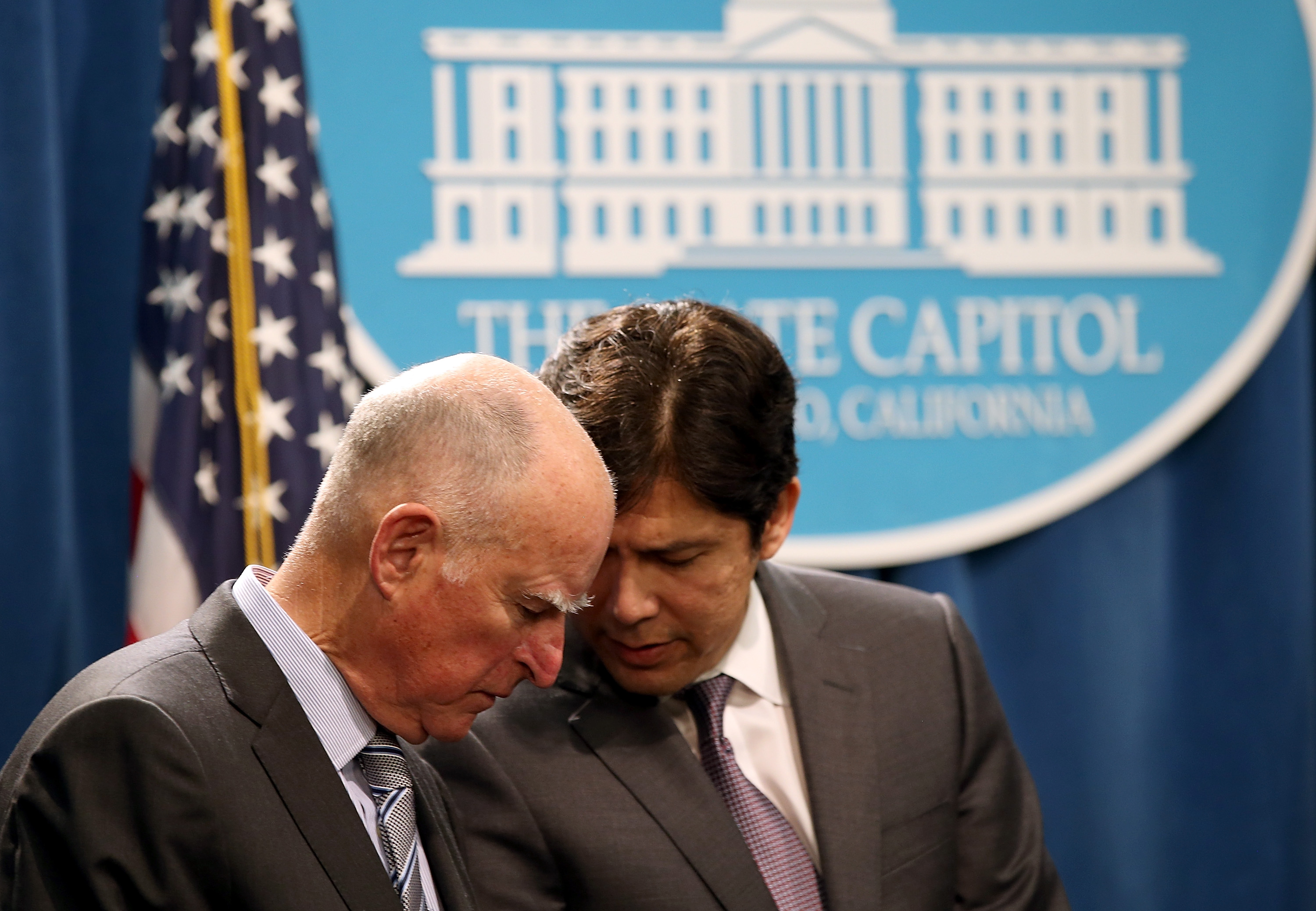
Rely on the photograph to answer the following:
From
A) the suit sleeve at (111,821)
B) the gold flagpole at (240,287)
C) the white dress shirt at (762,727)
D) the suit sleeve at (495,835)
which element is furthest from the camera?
Result: the gold flagpole at (240,287)

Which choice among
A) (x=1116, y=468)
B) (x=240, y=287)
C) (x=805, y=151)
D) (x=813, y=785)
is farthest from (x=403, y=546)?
(x=1116, y=468)

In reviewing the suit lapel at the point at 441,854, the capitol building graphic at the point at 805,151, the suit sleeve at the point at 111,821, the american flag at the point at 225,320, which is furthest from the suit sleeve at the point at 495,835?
the capitol building graphic at the point at 805,151

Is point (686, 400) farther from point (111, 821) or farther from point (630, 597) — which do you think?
point (111, 821)

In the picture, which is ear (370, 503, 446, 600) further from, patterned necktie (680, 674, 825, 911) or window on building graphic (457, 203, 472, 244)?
window on building graphic (457, 203, 472, 244)

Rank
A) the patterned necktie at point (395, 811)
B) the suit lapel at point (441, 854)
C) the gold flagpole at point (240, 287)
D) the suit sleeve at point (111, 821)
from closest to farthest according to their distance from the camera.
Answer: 1. the suit sleeve at point (111, 821)
2. the patterned necktie at point (395, 811)
3. the suit lapel at point (441, 854)
4. the gold flagpole at point (240, 287)

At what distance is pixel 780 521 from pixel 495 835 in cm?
61

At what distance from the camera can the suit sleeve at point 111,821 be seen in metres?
1.06

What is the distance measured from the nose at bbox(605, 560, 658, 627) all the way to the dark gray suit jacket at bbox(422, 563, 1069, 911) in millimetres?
181

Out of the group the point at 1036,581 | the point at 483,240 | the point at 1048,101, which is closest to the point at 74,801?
the point at 483,240

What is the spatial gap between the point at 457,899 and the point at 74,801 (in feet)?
1.62

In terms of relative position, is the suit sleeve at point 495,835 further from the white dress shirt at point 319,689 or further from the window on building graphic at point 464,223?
the window on building graphic at point 464,223

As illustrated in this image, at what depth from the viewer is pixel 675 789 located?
172 cm

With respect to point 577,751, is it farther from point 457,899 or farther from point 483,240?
point 483,240

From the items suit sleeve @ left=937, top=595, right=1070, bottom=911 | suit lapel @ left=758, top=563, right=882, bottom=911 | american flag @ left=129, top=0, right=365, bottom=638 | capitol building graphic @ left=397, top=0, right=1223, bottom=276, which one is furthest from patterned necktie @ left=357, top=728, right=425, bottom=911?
capitol building graphic @ left=397, top=0, right=1223, bottom=276
